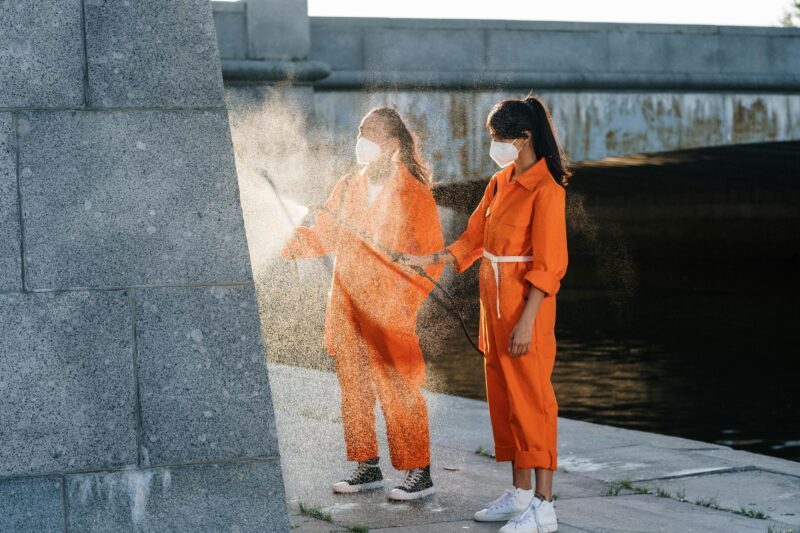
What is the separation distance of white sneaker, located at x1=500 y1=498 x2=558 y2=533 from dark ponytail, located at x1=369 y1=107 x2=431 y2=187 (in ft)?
5.00

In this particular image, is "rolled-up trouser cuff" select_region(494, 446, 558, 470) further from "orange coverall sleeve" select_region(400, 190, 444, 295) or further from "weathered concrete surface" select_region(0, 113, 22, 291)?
"weathered concrete surface" select_region(0, 113, 22, 291)

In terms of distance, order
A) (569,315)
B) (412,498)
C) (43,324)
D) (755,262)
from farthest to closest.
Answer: (755,262), (569,315), (412,498), (43,324)

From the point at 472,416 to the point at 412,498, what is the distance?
8.59 feet

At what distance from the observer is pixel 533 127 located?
5039 millimetres

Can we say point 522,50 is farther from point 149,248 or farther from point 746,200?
point 746,200

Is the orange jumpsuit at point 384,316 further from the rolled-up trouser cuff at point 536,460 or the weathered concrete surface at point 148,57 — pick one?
the weathered concrete surface at point 148,57

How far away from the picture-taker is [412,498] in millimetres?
5367

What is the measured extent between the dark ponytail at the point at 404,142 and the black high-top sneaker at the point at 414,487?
1254 millimetres

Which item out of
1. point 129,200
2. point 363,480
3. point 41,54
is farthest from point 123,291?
point 363,480

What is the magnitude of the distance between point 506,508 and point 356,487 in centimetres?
85

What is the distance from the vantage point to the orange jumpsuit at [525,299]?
16.0 feet

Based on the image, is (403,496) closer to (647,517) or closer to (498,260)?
(647,517)

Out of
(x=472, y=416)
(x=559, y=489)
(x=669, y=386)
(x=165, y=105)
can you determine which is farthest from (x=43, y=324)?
(x=669, y=386)

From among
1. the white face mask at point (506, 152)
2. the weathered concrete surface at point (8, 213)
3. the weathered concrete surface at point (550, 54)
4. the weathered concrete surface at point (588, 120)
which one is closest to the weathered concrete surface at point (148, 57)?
the weathered concrete surface at point (8, 213)
